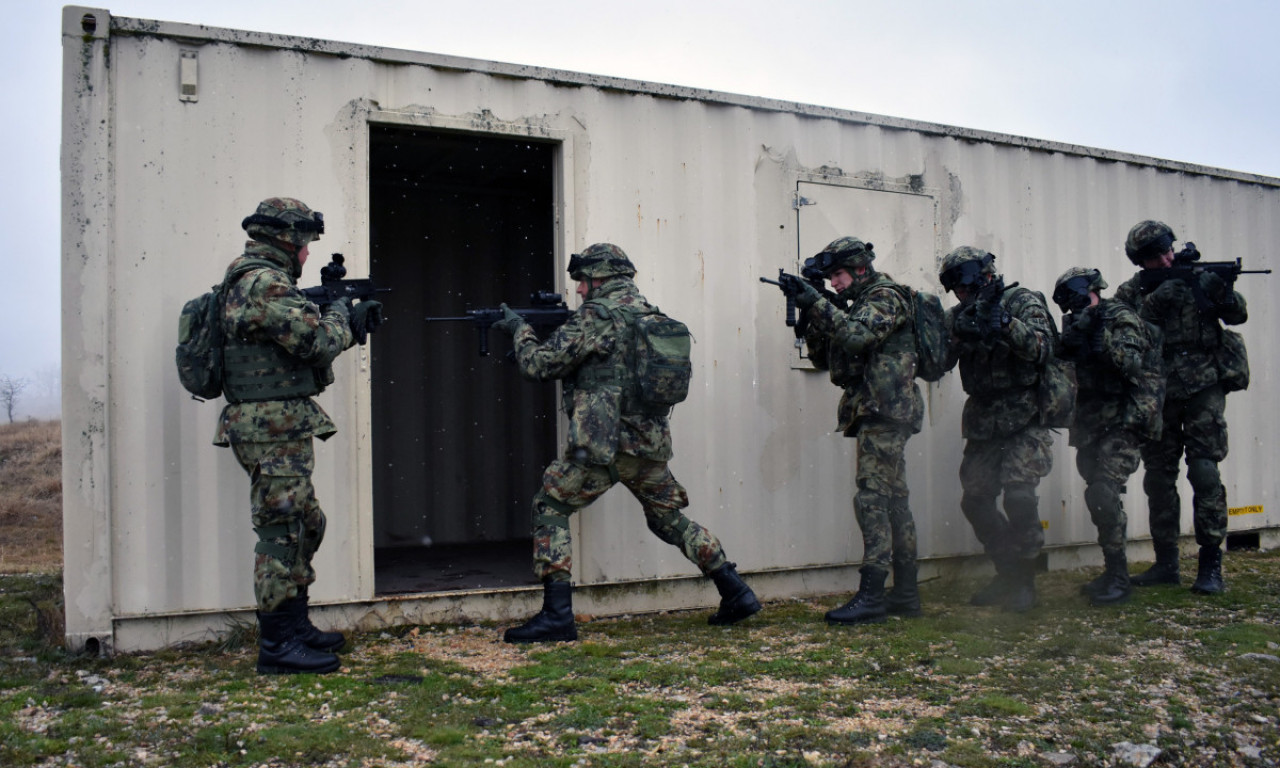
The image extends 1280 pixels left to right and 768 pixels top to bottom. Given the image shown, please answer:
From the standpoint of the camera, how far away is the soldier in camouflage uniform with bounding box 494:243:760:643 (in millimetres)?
4762

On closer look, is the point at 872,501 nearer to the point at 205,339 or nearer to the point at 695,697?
the point at 695,697

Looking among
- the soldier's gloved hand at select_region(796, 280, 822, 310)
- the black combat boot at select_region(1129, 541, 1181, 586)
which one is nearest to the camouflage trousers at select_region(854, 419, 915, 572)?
the soldier's gloved hand at select_region(796, 280, 822, 310)

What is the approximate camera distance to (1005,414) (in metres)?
5.51

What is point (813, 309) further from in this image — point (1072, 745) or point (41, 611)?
point (41, 611)

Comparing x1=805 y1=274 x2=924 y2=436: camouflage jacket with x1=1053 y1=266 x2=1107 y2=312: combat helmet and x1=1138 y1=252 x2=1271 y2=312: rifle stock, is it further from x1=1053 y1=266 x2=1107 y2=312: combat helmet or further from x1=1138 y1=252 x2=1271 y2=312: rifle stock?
x1=1138 y1=252 x2=1271 y2=312: rifle stock

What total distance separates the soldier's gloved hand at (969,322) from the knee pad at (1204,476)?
5.62 ft

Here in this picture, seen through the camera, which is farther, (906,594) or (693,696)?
(906,594)

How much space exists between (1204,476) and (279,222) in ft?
17.6

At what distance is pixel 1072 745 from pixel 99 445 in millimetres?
4303

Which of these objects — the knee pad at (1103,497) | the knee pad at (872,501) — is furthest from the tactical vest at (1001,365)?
the knee pad at (872,501)

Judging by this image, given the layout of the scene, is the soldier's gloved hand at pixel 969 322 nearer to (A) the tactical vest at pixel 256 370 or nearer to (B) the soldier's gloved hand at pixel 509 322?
(B) the soldier's gloved hand at pixel 509 322

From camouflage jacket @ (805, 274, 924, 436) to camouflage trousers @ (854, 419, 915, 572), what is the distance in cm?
8

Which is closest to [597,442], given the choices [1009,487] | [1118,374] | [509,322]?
[509,322]

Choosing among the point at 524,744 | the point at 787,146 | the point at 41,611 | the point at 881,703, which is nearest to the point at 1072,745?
the point at 881,703
